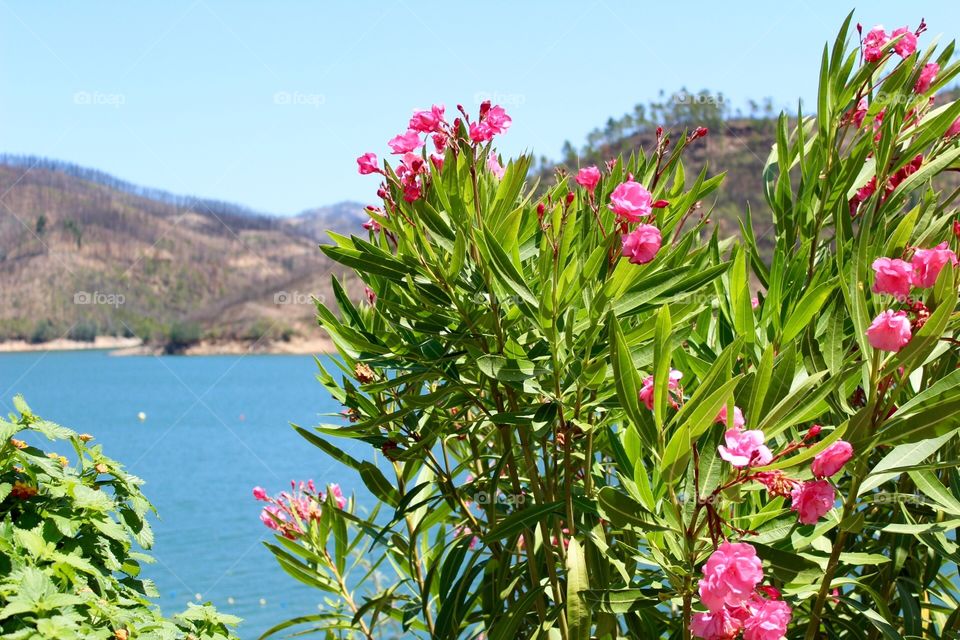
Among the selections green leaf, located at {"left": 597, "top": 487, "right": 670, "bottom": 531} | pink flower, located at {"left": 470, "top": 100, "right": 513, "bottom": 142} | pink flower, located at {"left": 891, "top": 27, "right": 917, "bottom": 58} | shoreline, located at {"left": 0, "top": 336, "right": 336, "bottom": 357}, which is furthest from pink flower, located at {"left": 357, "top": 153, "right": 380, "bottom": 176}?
shoreline, located at {"left": 0, "top": 336, "right": 336, "bottom": 357}

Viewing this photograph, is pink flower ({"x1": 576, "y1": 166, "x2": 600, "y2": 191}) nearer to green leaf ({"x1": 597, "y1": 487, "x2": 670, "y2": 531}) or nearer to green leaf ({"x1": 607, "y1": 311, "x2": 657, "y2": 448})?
green leaf ({"x1": 607, "y1": 311, "x2": 657, "y2": 448})

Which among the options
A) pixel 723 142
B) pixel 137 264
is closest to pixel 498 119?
pixel 723 142

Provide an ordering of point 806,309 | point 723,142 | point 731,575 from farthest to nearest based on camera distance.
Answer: point 723,142 → point 806,309 → point 731,575

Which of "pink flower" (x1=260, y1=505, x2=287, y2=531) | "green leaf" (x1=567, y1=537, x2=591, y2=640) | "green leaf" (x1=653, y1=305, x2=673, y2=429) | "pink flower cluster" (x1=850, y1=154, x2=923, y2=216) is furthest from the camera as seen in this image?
"pink flower" (x1=260, y1=505, x2=287, y2=531)

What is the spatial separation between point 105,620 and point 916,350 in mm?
1110

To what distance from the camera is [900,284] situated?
112 centimetres

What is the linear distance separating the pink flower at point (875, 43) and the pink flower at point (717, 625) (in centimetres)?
115

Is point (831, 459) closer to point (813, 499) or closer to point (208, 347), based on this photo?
point (813, 499)

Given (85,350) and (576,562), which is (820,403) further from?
(85,350)

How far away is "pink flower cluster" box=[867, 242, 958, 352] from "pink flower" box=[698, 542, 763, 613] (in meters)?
0.32

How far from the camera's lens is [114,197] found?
5419 cm

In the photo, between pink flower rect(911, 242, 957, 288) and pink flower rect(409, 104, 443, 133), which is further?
pink flower rect(409, 104, 443, 133)

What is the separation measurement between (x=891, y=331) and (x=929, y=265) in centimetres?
15

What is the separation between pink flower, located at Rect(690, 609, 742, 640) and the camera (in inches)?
40.6
